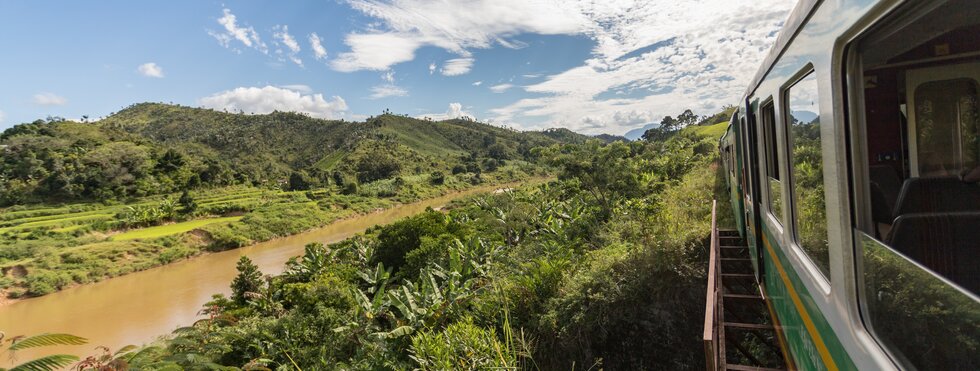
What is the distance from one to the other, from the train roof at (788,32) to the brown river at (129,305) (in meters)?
19.4

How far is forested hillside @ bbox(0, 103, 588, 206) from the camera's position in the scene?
3816 centimetres

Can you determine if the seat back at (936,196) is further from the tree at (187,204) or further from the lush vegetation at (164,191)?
the tree at (187,204)

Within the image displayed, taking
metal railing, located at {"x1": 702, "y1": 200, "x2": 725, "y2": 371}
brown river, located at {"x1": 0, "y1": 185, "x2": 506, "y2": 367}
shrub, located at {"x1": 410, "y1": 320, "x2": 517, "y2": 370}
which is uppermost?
metal railing, located at {"x1": 702, "y1": 200, "x2": 725, "y2": 371}

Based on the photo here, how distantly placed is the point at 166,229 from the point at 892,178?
39.0 m

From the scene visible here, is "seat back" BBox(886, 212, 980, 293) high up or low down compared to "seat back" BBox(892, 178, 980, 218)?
down

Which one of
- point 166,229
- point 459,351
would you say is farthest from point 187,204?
point 459,351

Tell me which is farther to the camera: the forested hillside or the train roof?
the forested hillside

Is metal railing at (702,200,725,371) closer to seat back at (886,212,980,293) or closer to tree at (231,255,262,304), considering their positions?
seat back at (886,212,980,293)

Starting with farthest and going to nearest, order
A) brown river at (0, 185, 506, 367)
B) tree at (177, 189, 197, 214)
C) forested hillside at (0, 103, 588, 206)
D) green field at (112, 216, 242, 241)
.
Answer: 1. forested hillside at (0, 103, 588, 206)
2. tree at (177, 189, 197, 214)
3. green field at (112, 216, 242, 241)
4. brown river at (0, 185, 506, 367)

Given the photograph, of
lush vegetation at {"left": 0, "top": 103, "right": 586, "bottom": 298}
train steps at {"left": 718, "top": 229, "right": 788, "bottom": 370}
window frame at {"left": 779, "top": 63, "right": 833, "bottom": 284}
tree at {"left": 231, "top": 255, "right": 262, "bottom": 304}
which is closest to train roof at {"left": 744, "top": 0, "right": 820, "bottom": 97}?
window frame at {"left": 779, "top": 63, "right": 833, "bottom": 284}

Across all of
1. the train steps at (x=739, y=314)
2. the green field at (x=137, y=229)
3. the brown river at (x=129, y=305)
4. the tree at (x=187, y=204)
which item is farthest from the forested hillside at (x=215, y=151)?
the train steps at (x=739, y=314)

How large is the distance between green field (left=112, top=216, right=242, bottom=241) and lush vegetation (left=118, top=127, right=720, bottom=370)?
63.9ft

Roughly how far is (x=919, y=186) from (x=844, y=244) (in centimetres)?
28

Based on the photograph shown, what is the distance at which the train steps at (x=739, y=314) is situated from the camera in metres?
3.78
